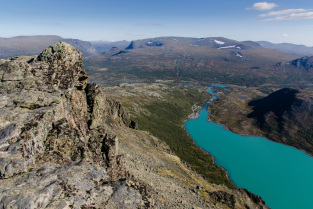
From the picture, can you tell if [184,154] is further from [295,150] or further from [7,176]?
[7,176]

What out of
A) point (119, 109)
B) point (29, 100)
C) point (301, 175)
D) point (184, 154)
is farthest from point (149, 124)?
point (29, 100)

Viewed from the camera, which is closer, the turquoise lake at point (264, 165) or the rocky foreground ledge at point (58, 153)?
the rocky foreground ledge at point (58, 153)

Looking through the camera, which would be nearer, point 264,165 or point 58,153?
point 58,153

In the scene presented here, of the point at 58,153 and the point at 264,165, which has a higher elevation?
the point at 58,153

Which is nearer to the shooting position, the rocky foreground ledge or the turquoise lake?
the rocky foreground ledge

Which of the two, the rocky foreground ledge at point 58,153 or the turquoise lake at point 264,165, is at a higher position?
the rocky foreground ledge at point 58,153
